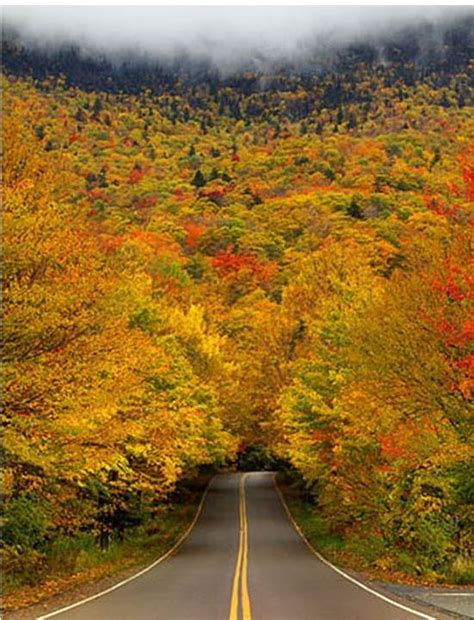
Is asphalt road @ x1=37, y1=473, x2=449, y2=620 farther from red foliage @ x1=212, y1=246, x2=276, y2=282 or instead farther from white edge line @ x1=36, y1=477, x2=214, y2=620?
red foliage @ x1=212, y1=246, x2=276, y2=282

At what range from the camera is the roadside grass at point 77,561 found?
61.4 ft

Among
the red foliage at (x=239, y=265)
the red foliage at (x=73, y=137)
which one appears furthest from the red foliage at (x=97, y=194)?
the red foliage at (x=73, y=137)

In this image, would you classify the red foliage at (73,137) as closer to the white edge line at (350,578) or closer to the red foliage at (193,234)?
the red foliage at (193,234)

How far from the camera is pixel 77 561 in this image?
2438cm

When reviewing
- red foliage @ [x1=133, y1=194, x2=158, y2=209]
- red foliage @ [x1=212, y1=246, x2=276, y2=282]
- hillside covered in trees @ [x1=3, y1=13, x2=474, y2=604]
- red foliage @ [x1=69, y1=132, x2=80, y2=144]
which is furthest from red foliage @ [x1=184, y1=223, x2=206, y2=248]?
red foliage @ [x1=69, y1=132, x2=80, y2=144]

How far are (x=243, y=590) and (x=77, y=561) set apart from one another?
724 cm

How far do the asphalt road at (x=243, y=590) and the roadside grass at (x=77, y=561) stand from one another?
4.22 ft

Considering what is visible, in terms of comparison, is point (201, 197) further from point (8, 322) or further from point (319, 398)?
point (8, 322)

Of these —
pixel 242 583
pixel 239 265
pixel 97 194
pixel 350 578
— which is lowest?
pixel 350 578

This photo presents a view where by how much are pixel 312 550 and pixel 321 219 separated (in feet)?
236

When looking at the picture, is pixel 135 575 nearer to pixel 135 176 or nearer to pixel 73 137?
pixel 135 176

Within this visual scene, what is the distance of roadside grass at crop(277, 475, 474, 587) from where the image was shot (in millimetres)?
21625

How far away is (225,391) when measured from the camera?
178 feet

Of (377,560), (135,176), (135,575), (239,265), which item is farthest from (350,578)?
(135,176)
